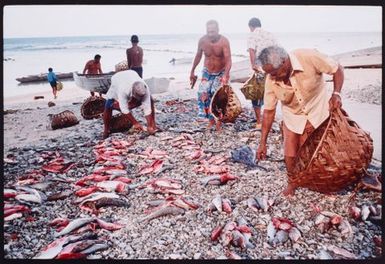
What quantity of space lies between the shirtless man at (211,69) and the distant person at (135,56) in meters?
0.65

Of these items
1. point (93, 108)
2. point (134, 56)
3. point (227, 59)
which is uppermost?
point (134, 56)

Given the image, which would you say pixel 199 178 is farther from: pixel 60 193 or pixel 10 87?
pixel 10 87

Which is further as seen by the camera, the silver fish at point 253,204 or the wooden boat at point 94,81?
the wooden boat at point 94,81

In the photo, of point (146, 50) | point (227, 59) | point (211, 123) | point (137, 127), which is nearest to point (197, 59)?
point (227, 59)

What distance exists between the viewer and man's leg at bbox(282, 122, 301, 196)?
Result: 3512 millimetres

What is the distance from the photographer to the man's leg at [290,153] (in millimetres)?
3512

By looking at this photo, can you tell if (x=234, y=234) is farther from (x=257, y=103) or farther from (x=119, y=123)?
(x=119, y=123)

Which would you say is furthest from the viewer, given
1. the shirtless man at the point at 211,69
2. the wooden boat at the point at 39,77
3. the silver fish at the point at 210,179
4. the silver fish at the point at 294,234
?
the wooden boat at the point at 39,77

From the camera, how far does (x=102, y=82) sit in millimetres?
4418

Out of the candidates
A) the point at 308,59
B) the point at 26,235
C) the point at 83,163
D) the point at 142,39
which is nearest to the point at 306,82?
the point at 308,59

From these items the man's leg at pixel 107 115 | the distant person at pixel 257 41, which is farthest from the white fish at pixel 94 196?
the distant person at pixel 257 41

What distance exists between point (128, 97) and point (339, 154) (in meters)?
2.56

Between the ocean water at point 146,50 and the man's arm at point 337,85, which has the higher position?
the ocean water at point 146,50

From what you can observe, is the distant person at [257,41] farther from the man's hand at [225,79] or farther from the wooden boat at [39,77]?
the wooden boat at [39,77]
